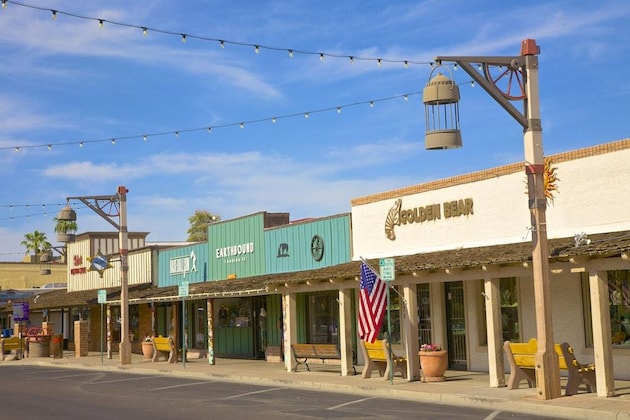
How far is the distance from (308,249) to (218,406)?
466 inches

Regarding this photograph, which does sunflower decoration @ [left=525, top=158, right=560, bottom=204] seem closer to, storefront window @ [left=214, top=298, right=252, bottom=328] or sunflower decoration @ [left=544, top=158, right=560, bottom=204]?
sunflower decoration @ [left=544, top=158, right=560, bottom=204]

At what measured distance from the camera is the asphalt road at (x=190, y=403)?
1504 cm

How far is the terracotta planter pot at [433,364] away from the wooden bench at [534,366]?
2.15 m

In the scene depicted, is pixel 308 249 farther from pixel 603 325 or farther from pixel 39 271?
pixel 39 271

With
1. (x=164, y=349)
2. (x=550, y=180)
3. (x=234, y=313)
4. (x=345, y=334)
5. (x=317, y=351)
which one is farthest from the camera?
(x=234, y=313)

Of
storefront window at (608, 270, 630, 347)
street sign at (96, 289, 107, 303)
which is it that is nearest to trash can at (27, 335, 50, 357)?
street sign at (96, 289, 107, 303)

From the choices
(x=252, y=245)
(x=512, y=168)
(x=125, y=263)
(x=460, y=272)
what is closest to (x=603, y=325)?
(x=460, y=272)

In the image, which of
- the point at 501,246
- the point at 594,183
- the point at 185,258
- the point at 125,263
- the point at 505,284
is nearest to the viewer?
the point at 594,183

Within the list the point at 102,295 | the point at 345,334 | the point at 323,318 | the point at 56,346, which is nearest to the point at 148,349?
the point at 102,295

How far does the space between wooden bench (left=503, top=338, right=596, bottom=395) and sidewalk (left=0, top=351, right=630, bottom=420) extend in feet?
0.73

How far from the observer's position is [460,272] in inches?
743

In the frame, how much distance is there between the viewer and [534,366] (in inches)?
666

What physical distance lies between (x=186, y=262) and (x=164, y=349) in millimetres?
5811

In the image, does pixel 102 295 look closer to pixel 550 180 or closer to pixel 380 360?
pixel 380 360
